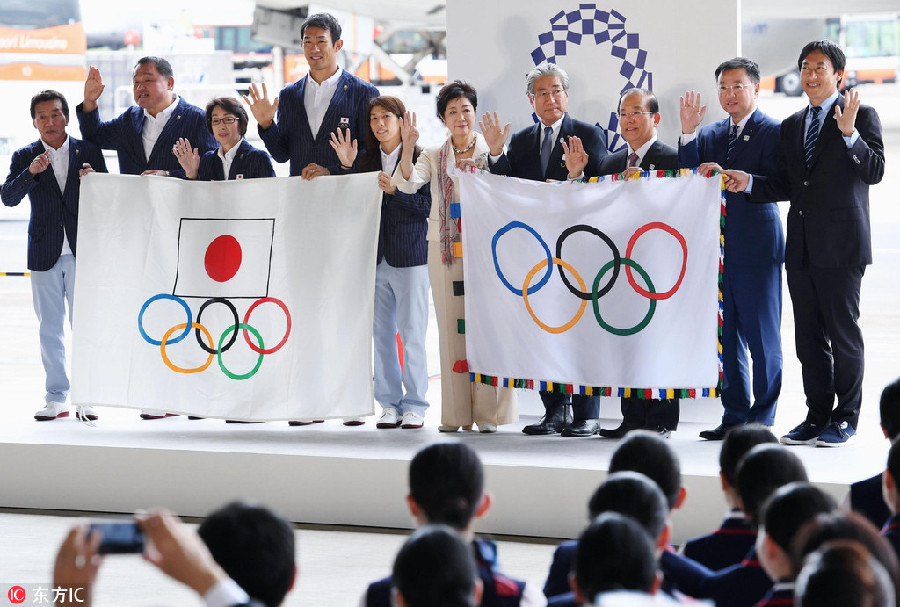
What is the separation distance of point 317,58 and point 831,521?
A: 4153 mm

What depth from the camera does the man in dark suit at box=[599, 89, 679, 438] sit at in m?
5.18

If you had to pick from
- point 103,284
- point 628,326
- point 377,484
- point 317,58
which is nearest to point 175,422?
point 103,284

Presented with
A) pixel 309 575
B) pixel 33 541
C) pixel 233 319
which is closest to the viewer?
pixel 309 575

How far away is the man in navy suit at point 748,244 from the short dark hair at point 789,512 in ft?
9.74

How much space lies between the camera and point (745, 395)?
17.3ft

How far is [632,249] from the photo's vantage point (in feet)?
16.9

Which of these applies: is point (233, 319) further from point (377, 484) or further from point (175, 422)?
point (377, 484)

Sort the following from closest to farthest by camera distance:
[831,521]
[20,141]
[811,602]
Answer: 1. [811,602]
2. [831,521]
3. [20,141]

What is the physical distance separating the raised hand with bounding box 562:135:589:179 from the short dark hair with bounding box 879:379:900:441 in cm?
221

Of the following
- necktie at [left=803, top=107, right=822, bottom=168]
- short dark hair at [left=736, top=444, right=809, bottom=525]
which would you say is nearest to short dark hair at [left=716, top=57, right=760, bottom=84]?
necktie at [left=803, top=107, right=822, bottom=168]

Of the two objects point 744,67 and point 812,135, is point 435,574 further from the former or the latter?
Result: point 744,67

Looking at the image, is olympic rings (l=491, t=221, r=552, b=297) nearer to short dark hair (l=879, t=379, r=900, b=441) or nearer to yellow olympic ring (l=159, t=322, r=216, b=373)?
yellow olympic ring (l=159, t=322, r=216, b=373)

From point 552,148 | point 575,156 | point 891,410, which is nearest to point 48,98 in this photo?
point 552,148

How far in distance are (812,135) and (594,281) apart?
1035mm
